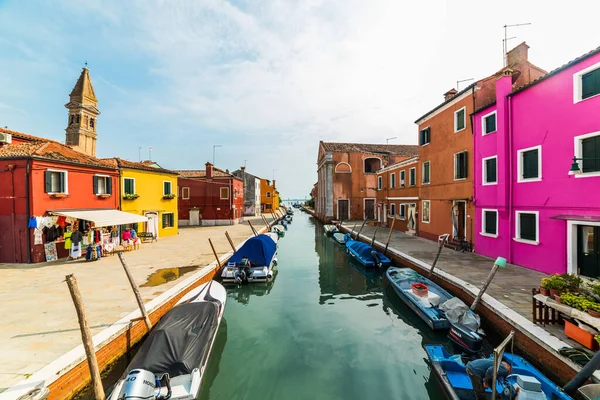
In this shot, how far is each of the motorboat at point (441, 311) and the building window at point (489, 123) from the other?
8218mm

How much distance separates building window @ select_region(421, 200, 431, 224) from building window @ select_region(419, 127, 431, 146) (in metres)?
4.33

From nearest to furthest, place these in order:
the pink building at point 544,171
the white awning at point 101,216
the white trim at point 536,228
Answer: the pink building at point 544,171, the white trim at point 536,228, the white awning at point 101,216

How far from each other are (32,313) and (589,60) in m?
18.1

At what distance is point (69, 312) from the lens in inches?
288

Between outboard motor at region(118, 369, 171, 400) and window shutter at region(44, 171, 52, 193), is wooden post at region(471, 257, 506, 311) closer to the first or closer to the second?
outboard motor at region(118, 369, 171, 400)

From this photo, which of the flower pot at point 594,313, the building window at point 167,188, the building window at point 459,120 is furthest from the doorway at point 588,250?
the building window at point 167,188

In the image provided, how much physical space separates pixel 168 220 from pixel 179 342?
814 inches

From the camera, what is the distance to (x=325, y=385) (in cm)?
588

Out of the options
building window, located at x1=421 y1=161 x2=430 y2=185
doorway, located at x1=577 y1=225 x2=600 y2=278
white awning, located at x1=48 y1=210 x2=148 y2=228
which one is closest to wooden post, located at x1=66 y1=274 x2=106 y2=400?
white awning, located at x1=48 y1=210 x2=148 y2=228

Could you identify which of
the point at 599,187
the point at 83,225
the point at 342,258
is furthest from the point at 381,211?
the point at 83,225

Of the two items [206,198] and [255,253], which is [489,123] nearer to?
[255,253]

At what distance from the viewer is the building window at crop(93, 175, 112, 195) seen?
16.7 metres

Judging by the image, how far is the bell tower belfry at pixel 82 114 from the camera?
37.2 m

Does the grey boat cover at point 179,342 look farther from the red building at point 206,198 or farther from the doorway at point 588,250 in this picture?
the red building at point 206,198
